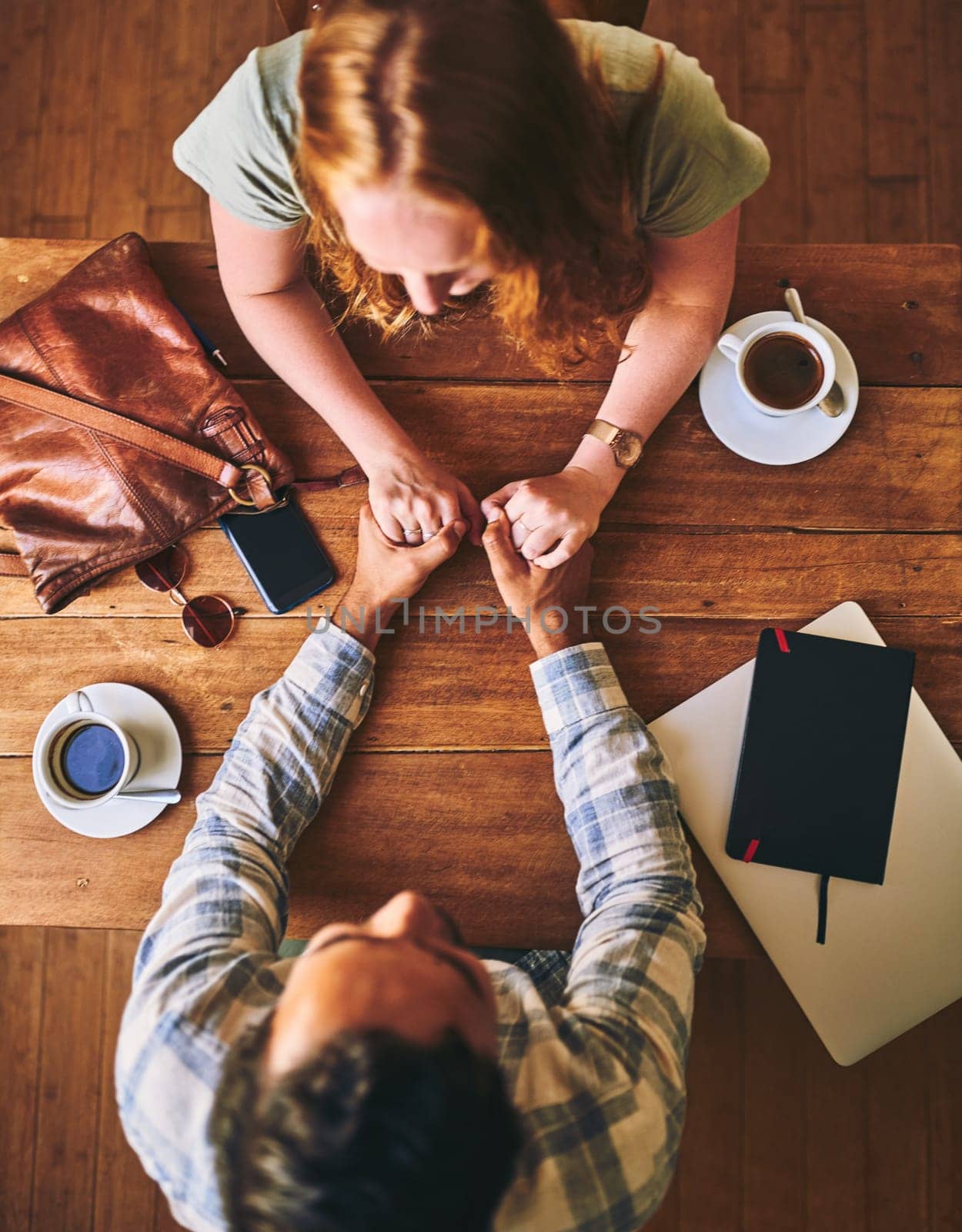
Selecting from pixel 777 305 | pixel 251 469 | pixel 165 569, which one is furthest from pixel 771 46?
pixel 165 569

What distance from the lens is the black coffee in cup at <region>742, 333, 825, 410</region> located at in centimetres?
102

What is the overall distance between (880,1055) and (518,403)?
1452mm

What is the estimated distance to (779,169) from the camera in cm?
188

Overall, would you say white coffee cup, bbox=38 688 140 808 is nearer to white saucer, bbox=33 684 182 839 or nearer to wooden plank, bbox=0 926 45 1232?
white saucer, bbox=33 684 182 839

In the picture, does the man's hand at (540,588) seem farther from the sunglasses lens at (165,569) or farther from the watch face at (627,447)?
the sunglasses lens at (165,569)

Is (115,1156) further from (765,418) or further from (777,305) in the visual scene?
(777,305)

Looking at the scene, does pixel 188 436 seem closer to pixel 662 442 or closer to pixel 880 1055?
pixel 662 442

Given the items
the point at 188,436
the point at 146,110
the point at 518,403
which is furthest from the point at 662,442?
the point at 146,110

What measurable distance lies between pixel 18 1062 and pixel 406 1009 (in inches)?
59.2

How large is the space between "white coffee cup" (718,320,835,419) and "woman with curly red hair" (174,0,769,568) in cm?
3

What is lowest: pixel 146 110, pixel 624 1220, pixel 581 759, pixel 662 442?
pixel 624 1220

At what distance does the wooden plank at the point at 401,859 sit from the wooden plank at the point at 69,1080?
83 cm

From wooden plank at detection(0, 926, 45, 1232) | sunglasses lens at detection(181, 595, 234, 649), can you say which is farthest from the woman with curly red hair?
wooden plank at detection(0, 926, 45, 1232)

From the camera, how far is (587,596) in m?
1.07
